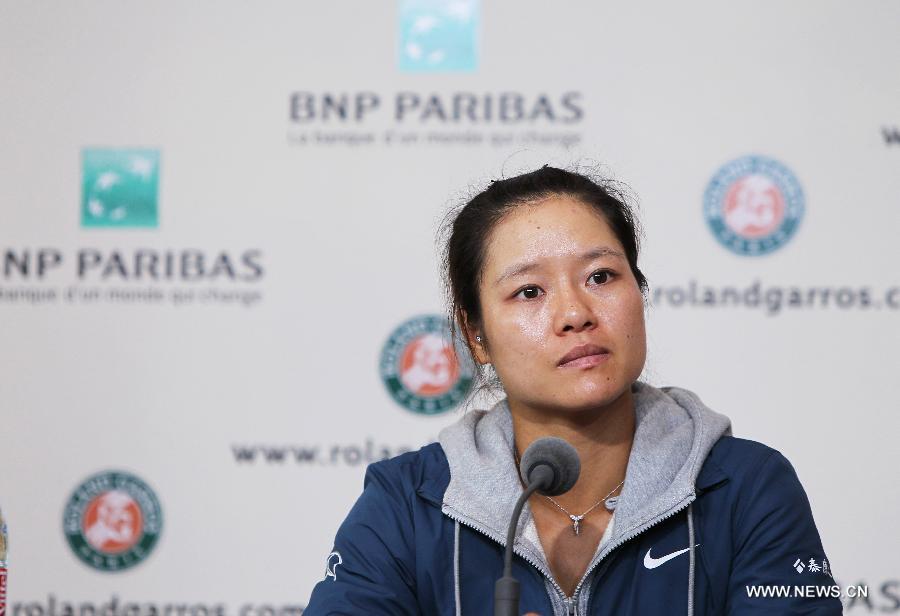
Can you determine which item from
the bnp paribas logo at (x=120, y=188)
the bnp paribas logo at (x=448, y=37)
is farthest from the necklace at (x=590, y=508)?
the bnp paribas logo at (x=120, y=188)

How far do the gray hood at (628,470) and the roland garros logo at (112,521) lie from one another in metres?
1.34

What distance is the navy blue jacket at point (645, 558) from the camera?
152cm

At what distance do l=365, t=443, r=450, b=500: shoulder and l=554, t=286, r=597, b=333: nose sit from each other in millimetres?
301

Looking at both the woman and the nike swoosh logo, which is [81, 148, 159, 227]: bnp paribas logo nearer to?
the woman

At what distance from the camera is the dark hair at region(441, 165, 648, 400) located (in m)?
1.74

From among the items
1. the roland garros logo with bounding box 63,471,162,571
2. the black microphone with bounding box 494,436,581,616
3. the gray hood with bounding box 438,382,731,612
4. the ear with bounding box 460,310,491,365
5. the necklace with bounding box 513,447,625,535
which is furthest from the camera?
the roland garros logo with bounding box 63,471,162,571

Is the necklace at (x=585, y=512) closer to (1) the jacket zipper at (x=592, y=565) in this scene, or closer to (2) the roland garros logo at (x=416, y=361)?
(1) the jacket zipper at (x=592, y=565)

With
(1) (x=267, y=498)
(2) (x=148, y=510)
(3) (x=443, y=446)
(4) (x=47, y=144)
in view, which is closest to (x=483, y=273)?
(3) (x=443, y=446)

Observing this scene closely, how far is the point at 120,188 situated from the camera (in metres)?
2.89

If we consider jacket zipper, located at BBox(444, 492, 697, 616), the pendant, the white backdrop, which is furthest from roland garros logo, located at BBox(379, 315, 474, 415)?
jacket zipper, located at BBox(444, 492, 697, 616)

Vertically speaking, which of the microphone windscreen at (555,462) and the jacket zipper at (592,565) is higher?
the microphone windscreen at (555,462)

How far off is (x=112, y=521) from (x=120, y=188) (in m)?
0.85

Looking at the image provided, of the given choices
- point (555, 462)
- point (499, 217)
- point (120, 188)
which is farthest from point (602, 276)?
point (120, 188)

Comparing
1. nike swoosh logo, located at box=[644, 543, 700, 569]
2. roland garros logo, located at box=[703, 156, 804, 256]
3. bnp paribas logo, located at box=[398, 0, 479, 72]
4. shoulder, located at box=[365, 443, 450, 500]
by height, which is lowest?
nike swoosh logo, located at box=[644, 543, 700, 569]
